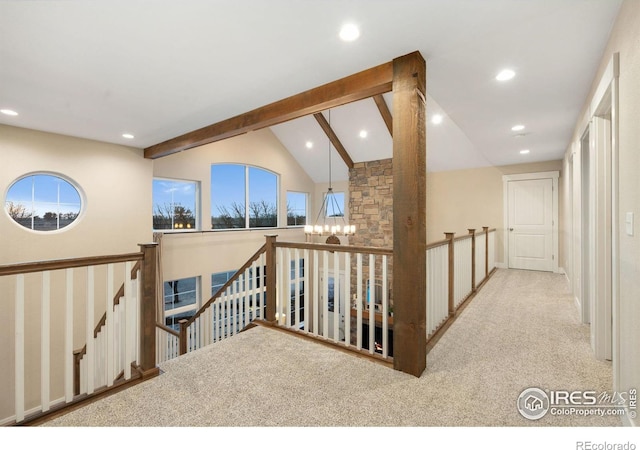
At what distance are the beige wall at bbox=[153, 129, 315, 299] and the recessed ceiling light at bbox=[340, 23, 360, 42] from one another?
4690mm

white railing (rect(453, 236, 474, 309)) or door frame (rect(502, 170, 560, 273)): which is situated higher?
door frame (rect(502, 170, 560, 273))

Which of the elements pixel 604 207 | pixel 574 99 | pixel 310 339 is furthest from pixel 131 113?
pixel 574 99

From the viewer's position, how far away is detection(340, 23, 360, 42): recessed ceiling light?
6.45 ft

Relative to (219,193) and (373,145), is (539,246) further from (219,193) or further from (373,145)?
(219,193)

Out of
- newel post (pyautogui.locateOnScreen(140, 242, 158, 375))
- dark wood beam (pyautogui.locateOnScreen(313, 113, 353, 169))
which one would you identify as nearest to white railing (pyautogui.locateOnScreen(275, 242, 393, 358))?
newel post (pyautogui.locateOnScreen(140, 242, 158, 375))

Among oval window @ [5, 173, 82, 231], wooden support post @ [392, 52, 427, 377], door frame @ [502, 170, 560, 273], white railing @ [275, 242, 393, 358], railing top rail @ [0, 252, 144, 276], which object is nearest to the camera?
railing top rail @ [0, 252, 144, 276]

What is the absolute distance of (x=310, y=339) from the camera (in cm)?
296

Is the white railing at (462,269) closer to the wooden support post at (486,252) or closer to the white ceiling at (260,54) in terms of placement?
the wooden support post at (486,252)

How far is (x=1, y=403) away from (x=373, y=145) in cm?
727

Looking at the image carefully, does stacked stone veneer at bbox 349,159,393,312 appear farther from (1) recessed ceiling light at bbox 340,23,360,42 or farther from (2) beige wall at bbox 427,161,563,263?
(1) recessed ceiling light at bbox 340,23,360,42

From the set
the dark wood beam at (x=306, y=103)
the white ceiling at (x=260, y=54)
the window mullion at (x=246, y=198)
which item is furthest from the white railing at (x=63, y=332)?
the window mullion at (x=246, y=198)

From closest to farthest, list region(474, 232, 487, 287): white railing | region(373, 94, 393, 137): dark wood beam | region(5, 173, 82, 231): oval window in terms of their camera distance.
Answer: region(5, 173, 82, 231): oval window
region(474, 232, 487, 287): white railing
region(373, 94, 393, 137): dark wood beam

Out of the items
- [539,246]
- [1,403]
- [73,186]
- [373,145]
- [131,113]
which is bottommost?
[1,403]

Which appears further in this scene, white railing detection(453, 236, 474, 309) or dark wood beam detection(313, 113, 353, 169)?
dark wood beam detection(313, 113, 353, 169)
